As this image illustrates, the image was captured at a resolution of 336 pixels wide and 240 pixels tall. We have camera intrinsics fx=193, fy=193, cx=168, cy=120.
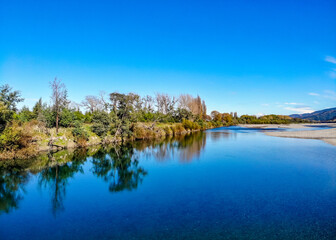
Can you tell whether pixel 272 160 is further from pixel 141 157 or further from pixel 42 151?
pixel 42 151

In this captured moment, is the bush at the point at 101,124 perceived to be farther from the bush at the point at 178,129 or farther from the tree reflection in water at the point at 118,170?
the bush at the point at 178,129

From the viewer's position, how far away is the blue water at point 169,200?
692 cm

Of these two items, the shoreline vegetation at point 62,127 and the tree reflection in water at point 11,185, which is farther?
the shoreline vegetation at point 62,127

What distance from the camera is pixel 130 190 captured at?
11125 mm

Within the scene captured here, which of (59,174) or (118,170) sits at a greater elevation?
(59,174)

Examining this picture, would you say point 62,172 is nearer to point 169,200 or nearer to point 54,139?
point 54,139

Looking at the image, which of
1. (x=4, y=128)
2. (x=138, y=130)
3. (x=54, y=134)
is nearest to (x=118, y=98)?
(x=138, y=130)

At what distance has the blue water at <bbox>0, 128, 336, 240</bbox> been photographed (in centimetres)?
692

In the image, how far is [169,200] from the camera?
951cm

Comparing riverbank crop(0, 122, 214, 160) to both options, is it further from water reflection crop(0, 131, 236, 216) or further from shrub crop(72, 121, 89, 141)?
water reflection crop(0, 131, 236, 216)

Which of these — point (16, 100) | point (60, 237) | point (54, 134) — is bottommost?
point (60, 237)

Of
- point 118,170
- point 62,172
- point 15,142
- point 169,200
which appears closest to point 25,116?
point 15,142

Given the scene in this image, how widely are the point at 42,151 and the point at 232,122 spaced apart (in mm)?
100113

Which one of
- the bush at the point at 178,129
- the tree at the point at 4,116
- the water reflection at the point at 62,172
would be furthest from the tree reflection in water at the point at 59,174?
the bush at the point at 178,129
